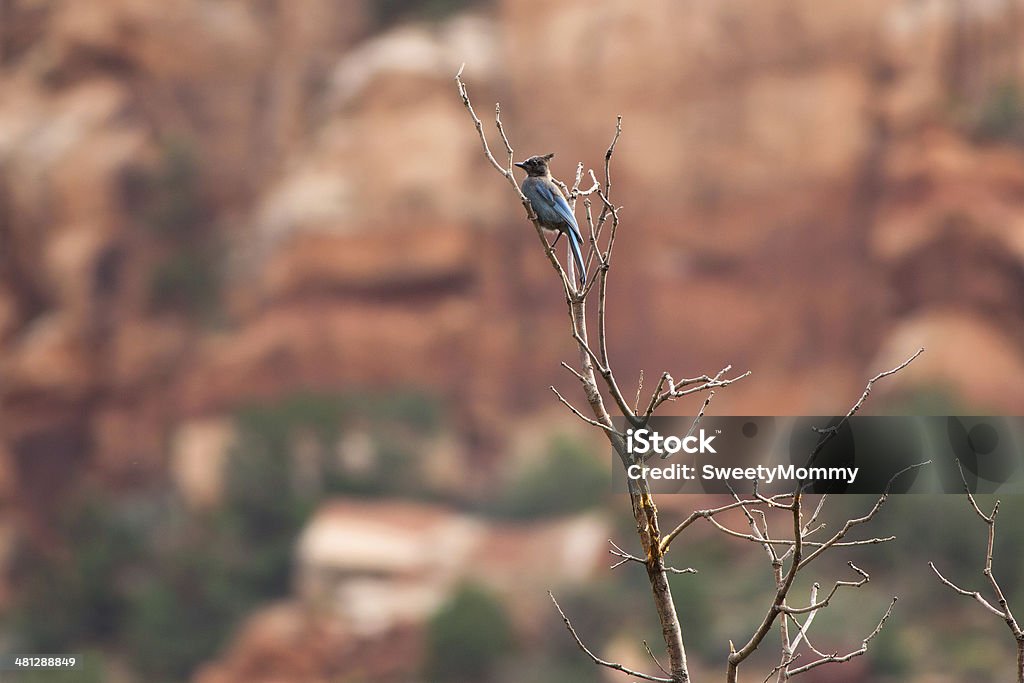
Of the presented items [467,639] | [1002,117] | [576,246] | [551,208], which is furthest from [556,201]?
[1002,117]

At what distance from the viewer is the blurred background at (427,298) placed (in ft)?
60.6

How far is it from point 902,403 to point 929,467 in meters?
1.08

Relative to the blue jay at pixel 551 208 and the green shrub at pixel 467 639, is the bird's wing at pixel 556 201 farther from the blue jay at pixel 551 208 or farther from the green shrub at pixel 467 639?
the green shrub at pixel 467 639

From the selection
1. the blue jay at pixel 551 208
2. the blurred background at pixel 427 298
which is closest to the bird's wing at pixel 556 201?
the blue jay at pixel 551 208

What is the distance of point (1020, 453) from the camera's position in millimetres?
18578

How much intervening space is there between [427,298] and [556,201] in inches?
654

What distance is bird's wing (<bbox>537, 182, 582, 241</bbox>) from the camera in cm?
452

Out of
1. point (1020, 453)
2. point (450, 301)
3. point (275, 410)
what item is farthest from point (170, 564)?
point (1020, 453)

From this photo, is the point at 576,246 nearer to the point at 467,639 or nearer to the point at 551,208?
the point at 551,208

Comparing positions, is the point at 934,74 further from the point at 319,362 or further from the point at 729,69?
the point at 319,362

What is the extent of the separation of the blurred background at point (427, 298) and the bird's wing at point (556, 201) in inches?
540

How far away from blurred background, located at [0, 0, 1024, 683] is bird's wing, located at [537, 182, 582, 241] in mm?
13721

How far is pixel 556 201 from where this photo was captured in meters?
4.61

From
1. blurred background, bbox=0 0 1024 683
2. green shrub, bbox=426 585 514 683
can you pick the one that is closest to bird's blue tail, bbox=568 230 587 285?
blurred background, bbox=0 0 1024 683
